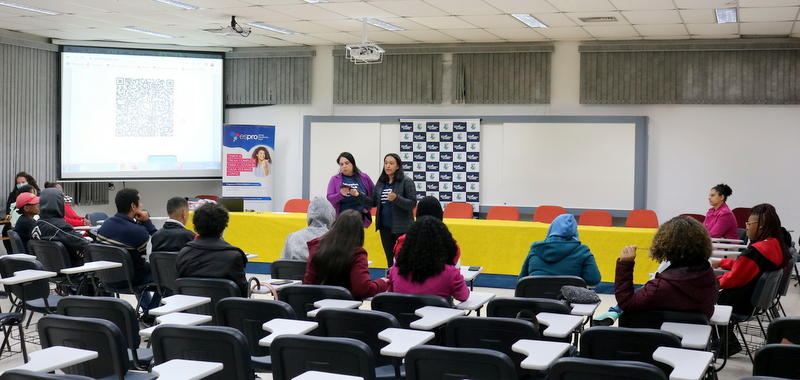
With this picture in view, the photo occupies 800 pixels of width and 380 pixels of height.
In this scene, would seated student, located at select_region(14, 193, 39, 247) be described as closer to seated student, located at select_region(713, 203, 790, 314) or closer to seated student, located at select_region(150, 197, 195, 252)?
seated student, located at select_region(150, 197, 195, 252)

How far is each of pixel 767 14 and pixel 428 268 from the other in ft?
20.1

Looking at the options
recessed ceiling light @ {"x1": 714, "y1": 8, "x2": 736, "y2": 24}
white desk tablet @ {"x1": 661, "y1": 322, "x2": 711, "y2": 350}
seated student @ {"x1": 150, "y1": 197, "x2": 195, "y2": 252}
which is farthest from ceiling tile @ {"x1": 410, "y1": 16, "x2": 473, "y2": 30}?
white desk tablet @ {"x1": 661, "y1": 322, "x2": 711, "y2": 350}

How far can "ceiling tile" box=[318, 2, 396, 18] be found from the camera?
803cm

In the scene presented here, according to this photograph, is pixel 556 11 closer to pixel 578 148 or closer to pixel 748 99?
pixel 578 148

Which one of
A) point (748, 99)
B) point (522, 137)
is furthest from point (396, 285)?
Answer: point (748, 99)

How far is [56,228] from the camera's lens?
6.18 meters

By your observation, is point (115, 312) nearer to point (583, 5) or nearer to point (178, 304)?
point (178, 304)

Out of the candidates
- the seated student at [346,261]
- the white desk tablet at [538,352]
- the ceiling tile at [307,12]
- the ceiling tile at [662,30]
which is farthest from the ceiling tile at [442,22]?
the white desk tablet at [538,352]

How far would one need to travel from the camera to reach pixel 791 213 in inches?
385

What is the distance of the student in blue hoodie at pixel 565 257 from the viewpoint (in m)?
4.71

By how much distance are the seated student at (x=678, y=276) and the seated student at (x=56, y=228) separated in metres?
4.59

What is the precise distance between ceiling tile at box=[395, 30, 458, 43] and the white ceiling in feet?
0.05

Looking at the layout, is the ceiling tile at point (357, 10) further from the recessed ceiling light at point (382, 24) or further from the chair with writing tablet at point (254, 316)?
the chair with writing tablet at point (254, 316)

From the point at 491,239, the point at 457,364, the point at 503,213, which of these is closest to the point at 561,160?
the point at 503,213
